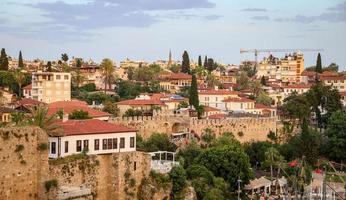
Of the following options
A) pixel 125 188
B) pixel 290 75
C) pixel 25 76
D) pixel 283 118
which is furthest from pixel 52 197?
pixel 290 75

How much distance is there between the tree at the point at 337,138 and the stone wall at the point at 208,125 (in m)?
7.12

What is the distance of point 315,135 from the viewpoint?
6962 centimetres

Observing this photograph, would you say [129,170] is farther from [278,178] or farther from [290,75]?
[290,75]

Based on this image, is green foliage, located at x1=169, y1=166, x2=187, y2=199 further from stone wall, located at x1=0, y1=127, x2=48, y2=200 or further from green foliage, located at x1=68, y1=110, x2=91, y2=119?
green foliage, located at x1=68, y1=110, x2=91, y2=119

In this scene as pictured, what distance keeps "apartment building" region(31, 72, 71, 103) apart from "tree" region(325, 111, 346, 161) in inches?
1240

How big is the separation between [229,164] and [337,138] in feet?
72.7

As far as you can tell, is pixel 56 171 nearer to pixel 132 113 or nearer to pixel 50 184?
pixel 50 184

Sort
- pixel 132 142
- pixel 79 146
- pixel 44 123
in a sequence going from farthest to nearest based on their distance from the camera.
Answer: pixel 132 142 < pixel 79 146 < pixel 44 123

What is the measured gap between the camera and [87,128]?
129 ft

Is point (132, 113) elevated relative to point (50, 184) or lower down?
elevated

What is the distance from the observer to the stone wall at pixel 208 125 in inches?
2549

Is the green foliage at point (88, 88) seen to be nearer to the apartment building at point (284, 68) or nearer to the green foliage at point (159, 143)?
the green foliage at point (159, 143)

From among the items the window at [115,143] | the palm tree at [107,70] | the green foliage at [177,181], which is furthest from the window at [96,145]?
the palm tree at [107,70]

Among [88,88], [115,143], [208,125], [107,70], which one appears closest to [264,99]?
[107,70]
